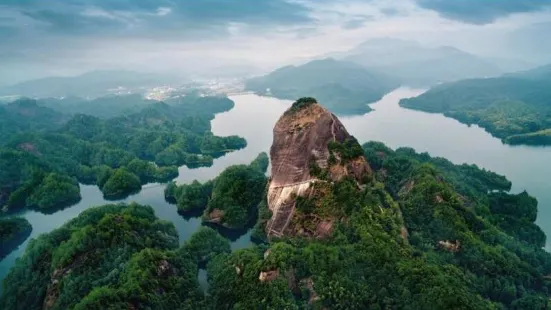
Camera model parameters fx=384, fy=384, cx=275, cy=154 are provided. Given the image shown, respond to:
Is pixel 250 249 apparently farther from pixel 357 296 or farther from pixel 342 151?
pixel 342 151

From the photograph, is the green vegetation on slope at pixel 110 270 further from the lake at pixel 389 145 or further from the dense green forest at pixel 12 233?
the dense green forest at pixel 12 233

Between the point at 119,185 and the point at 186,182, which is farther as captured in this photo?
the point at 186,182

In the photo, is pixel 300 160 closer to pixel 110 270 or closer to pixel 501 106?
pixel 110 270

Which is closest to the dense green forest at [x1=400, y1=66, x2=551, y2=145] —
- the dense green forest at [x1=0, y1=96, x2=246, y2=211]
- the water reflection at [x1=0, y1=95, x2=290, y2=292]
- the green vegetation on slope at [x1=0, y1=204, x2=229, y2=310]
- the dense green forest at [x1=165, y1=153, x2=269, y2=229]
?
the water reflection at [x1=0, y1=95, x2=290, y2=292]

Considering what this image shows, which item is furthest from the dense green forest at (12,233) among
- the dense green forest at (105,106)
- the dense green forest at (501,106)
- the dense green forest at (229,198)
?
the dense green forest at (501,106)

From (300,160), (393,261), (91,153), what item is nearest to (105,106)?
(91,153)

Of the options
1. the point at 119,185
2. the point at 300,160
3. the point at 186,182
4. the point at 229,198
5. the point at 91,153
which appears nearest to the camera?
the point at 300,160
